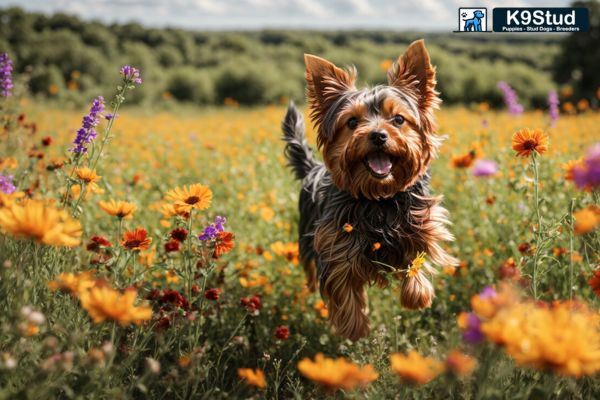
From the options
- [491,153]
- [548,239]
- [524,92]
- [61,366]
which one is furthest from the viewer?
[524,92]

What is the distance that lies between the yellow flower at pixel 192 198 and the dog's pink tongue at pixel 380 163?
113 centimetres

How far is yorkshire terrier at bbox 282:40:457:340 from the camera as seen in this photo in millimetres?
3180

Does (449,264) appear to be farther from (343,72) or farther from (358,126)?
(343,72)

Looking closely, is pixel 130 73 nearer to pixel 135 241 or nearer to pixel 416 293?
pixel 135 241

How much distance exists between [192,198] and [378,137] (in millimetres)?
1195

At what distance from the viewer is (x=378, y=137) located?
3045mm

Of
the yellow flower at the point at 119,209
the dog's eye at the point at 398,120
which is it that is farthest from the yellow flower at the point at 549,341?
the dog's eye at the point at 398,120

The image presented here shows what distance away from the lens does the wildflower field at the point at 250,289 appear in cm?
150

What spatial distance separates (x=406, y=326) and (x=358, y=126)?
1.44m

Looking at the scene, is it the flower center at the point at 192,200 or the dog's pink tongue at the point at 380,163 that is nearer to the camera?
the flower center at the point at 192,200

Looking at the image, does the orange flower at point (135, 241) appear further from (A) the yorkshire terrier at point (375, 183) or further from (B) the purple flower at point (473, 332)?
(B) the purple flower at point (473, 332)

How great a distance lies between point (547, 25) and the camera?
6195mm

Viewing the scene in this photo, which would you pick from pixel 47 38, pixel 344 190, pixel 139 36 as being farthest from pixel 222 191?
pixel 139 36

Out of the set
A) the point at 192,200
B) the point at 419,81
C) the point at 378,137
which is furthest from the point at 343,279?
the point at 419,81
